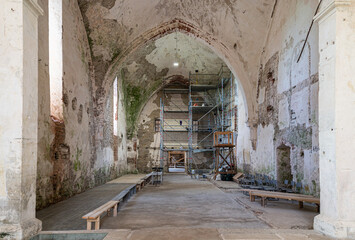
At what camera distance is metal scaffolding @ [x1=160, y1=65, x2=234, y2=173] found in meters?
18.2

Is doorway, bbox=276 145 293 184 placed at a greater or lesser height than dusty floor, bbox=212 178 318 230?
greater

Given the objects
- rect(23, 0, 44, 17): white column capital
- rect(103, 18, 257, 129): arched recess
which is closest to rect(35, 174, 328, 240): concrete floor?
rect(23, 0, 44, 17): white column capital

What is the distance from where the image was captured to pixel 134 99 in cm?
1722

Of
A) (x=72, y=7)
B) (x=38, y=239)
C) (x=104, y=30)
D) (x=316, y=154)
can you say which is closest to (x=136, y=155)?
(x=104, y=30)

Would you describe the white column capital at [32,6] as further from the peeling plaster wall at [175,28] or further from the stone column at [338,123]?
the peeling plaster wall at [175,28]

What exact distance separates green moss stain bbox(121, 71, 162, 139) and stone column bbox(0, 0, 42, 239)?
1265cm

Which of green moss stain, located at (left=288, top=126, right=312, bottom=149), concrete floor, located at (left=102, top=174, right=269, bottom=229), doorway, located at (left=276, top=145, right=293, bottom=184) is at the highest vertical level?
Answer: green moss stain, located at (left=288, top=126, right=312, bottom=149)

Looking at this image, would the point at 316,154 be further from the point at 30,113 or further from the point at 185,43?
the point at 185,43

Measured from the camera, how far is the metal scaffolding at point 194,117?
18.2m

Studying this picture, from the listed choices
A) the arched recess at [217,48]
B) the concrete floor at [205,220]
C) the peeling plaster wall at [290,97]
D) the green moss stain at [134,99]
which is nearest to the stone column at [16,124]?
the concrete floor at [205,220]

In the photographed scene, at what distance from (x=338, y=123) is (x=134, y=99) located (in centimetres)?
1449

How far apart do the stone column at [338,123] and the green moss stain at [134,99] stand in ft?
44.1

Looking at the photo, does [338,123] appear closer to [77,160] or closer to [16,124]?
[16,124]

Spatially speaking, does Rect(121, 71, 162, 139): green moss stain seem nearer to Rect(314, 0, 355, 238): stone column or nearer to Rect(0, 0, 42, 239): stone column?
Rect(0, 0, 42, 239): stone column
